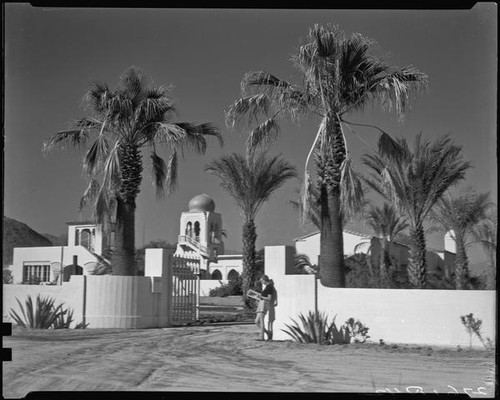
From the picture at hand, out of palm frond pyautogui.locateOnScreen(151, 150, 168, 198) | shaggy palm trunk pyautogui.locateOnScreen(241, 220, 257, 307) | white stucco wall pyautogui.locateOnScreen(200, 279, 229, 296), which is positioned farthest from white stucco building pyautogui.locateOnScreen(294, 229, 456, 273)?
palm frond pyautogui.locateOnScreen(151, 150, 168, 198)

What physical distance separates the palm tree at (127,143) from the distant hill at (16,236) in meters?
2.14

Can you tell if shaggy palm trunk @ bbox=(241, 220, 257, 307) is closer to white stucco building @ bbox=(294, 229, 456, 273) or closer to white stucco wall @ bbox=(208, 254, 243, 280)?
white stucco building @ bbox=(294, 229, 456, 273)

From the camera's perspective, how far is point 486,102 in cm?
802

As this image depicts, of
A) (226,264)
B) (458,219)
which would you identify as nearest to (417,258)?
(458,219)

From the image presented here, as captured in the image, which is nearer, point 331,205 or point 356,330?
point 356,330

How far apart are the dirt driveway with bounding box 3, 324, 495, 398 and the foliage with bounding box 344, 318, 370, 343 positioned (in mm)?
172

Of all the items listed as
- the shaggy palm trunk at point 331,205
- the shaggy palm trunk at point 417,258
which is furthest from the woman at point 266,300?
the shaggy palm trunk at point 417,258

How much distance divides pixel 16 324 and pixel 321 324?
4.96 meters

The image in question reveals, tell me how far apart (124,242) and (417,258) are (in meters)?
7.96

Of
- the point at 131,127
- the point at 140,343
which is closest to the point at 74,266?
the point at 131,127

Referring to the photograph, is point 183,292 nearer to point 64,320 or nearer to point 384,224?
point 64,320

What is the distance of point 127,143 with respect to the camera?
46.1 ft

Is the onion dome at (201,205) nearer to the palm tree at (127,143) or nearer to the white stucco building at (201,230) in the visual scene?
the white stucco building at (201,230)

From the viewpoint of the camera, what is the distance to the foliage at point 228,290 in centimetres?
3503
